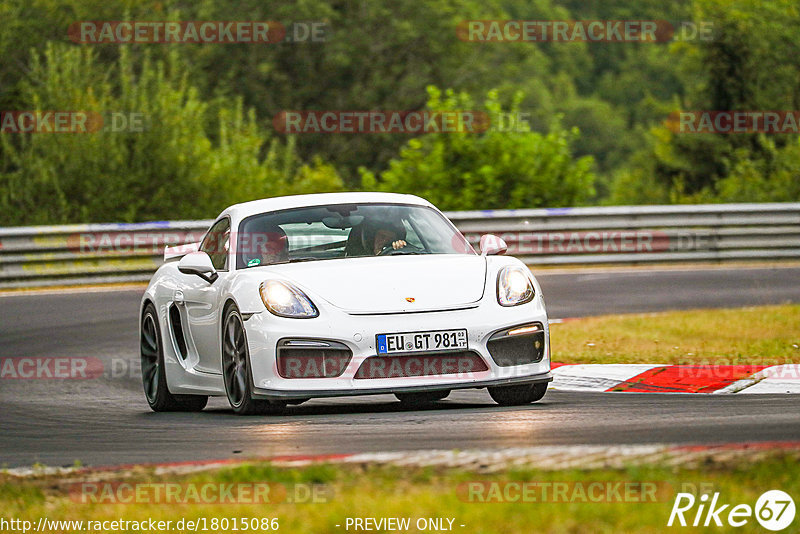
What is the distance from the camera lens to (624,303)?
1706 centimetres

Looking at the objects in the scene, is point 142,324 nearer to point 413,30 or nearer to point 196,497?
point 196,497

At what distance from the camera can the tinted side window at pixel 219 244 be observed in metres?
9.71

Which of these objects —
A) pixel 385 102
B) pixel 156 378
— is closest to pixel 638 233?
pixel 156 378

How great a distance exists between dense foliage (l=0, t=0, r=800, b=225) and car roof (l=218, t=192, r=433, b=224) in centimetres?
1603

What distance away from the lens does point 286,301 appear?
858 cm

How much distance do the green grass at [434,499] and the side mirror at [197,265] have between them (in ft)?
10.7

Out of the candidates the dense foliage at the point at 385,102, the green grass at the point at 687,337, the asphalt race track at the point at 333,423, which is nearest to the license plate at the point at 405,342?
the asphalt race track at the point at 333,423

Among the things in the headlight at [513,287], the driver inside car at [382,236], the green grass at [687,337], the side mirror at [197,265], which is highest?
the driver inside car at [382,236]

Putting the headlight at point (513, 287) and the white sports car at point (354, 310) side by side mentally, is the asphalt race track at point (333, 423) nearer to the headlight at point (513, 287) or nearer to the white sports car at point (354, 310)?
the white sports car at point (354, 310)

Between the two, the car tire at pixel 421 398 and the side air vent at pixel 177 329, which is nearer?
the car tire at pixel 421 398

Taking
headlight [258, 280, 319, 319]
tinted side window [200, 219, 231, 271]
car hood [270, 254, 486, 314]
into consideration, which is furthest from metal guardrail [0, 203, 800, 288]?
headlight [258, 280, 319, 319]

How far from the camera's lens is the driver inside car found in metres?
9.52

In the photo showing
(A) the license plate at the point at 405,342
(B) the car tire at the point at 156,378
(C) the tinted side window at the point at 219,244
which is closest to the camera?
(A) the license plate at the point at 405,342

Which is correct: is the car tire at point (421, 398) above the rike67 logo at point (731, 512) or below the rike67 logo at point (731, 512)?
below
